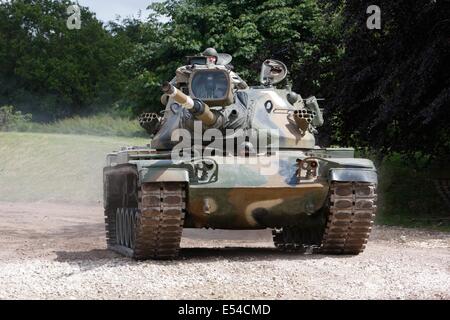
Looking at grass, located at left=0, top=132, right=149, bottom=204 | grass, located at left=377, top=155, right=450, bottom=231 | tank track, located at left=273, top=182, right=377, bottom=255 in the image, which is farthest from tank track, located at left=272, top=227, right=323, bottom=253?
grass, located at left=0, top=132, right=149, bottom=204

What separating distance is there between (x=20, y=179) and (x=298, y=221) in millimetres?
20168

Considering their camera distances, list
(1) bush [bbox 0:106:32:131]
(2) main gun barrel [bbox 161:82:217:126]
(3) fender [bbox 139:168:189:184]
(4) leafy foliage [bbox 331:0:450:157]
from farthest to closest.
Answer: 1. (1) bush [bbox 0:106:32:131]
2. (4) leafy foliage [bbox 331:0:450:157]
3. (3) fender [bbox 139:168:189:184]
4. (2) main gun barrel [bbox 161:82:217:126]

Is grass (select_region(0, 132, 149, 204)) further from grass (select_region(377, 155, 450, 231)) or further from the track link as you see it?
the track link

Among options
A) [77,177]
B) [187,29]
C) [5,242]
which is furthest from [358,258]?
[77,177]

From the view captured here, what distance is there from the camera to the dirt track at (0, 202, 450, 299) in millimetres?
8898

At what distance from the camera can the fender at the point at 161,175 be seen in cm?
1089

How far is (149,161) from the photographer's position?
439 inches

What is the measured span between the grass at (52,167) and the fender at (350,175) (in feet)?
55.6

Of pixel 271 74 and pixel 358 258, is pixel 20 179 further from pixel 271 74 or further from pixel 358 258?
pixel 358 258

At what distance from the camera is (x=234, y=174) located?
11.4 meters

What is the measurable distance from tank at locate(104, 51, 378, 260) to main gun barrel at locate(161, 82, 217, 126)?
0.02 m

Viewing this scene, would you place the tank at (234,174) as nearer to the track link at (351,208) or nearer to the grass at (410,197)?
the track link at (351,208)

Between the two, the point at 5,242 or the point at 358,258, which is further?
the point at 5,242

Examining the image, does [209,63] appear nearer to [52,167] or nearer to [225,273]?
[225,273]
